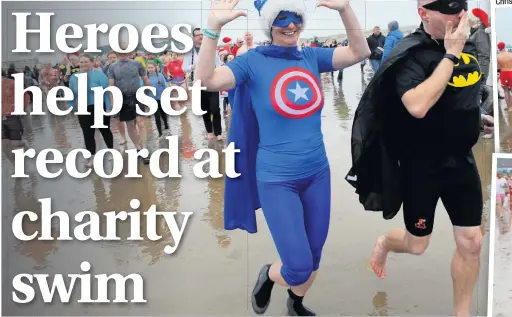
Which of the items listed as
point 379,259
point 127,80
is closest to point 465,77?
point 379,259

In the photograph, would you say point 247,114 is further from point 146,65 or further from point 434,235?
point 434,235

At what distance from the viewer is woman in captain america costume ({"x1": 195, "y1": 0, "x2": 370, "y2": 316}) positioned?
2.81m

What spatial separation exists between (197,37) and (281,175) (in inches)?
32.6

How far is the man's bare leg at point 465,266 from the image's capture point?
2.95 metres

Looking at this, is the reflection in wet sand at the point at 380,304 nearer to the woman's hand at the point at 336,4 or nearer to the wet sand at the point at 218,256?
the wet sand at the point at 218,256

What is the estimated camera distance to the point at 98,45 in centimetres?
316

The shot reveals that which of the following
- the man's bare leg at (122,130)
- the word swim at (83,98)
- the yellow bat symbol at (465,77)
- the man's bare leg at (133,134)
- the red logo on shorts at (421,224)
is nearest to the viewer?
the yellow bat symbol at (465,77)

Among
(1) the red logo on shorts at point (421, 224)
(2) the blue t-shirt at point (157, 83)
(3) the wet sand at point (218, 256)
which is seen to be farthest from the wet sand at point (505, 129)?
(2) the blue t-shirt at point (157, 83)

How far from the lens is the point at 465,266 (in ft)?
9.98

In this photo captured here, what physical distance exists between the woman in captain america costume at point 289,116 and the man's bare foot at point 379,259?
0.37m

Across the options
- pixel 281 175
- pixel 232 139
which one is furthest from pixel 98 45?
pixel 281 175

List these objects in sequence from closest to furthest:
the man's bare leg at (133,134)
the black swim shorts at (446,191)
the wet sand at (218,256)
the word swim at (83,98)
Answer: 1. the black swim shorts at (446,191)
2. the word swim at (83,98)
3. the wet sand at (218,256)
4. the man's bare leg at (133,134)

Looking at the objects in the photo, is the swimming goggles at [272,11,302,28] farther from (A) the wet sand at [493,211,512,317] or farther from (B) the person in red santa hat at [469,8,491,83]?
(A) the wet sand at [493,211,512,317]

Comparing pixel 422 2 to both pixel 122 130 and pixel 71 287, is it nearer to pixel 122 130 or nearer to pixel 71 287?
pixel 122 130
